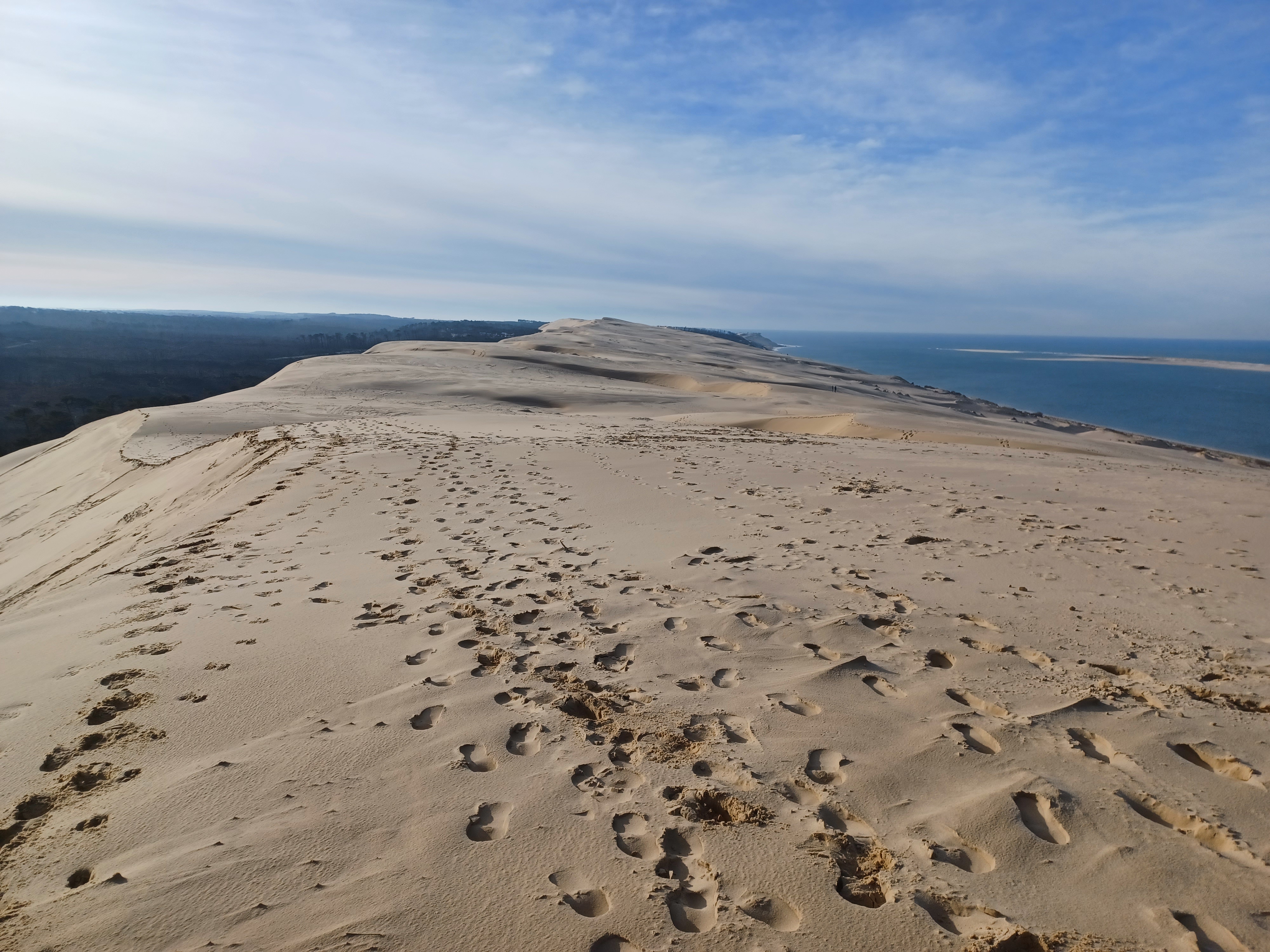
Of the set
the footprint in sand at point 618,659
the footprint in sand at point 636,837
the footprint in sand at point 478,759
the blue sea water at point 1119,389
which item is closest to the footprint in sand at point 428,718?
the footprint in sand at point 478,759

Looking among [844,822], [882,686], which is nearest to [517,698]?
[844,822]

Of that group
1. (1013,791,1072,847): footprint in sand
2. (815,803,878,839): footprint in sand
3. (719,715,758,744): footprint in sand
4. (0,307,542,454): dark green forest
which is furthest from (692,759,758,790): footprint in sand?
(0,307,542,454): dark green forest

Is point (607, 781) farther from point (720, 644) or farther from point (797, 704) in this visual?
point (720, 644)

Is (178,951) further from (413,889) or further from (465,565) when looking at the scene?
(465,565)

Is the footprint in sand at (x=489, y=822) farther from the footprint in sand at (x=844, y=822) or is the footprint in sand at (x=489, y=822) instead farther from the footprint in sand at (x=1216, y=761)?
the footprint in sand at (x=1216, y=761)

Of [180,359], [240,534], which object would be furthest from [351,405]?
[180,359]

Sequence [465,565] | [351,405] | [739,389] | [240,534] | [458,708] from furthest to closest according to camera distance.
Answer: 1. [739,389]
2. [351,405]
3. [240,534]
4. [465,565]
5. [458,708]
